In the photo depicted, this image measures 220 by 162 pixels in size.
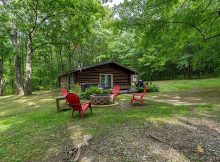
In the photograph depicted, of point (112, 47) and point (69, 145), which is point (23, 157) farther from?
point (112, 47)

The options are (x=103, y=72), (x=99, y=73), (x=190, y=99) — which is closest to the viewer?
(x=190, y=99)

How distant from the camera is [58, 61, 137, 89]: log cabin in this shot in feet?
56.1

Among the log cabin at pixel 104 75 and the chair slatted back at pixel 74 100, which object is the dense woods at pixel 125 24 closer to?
the log cabin at pixel 104 75

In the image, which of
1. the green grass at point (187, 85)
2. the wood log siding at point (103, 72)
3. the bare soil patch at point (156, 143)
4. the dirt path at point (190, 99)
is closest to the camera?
the bare soil patch at point (156, 143)

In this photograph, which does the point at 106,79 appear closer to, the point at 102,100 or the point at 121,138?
the point at 102,100

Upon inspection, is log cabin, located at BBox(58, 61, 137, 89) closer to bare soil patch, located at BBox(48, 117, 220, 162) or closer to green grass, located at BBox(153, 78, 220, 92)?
green grass, located at BBox(153, 78, 220, 92)

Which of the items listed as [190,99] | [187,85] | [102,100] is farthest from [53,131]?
[187,85]

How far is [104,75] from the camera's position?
715 inches

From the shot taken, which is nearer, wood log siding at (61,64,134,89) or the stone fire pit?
the stone fire pit

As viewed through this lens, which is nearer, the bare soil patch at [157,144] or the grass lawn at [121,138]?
the bare soil patch at [157,144]

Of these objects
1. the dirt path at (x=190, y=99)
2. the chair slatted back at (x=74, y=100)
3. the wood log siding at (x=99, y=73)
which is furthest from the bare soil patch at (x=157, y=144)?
the wood log siding at (x=99, y=73)

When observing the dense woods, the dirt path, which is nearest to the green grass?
the dense woods

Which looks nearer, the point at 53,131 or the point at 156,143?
the point at 156,143

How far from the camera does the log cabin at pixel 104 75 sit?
17.1m
